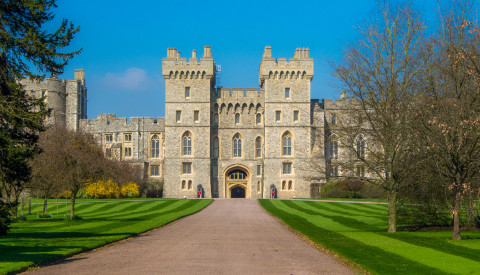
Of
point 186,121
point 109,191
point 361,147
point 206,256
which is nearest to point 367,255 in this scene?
point 206,256

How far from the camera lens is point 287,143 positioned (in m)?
57.9

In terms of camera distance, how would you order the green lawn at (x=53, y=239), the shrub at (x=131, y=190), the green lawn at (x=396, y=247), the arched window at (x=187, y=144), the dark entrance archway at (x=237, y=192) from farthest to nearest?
1. the dark entrance archway at (x=237, y=192)
2. the arched window at (x=187, y=144)
3. the shrub at (x=131, y=190)
4. the green lawn at (x=53, y=239)
5. the green lawn at (x=396, y=247)

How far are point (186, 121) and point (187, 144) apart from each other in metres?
2.44

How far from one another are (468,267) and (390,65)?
10423 millimetres

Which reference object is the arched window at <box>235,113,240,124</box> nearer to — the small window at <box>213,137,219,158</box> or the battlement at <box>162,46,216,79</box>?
the small window at <box>213,137,219,158</box>

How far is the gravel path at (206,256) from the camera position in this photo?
13227mm

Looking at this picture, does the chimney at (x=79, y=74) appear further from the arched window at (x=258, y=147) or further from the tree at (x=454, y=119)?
the tree at (x=454, y=119)

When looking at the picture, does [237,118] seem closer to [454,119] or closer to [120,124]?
[120,124]

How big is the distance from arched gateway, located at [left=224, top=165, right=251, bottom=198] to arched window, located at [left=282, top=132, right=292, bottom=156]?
4615mm

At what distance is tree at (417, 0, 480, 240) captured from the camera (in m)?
18.3

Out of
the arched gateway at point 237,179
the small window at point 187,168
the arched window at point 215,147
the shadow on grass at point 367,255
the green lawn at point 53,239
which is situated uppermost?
the arched window at point 215,147

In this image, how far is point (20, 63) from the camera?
1722 centimetres

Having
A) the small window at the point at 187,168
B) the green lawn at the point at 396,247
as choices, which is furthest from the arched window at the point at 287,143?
the green lawn at the point at 396,247

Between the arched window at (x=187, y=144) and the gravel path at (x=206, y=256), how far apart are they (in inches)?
1417
